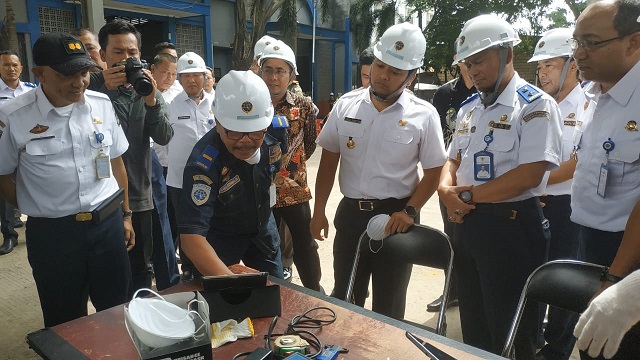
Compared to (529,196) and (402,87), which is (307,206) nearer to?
(402,87)

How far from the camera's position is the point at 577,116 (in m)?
2.78

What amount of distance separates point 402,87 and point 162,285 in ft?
7.13

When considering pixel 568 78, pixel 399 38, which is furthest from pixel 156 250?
pixel 568 78

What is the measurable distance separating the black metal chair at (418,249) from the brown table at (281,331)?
0.56 metres

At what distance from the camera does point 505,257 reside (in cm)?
206

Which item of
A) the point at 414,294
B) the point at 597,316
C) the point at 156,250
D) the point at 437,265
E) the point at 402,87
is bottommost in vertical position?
the point at 414,294

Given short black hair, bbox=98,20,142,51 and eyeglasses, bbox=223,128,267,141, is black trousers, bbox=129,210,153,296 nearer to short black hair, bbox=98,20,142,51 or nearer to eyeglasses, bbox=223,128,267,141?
short black hair, bbox=98,20,142,51

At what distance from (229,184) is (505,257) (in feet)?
4.17

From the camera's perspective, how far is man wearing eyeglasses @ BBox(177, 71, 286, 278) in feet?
5.96

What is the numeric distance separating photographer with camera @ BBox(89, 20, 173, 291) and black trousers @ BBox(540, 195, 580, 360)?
235 centimetres

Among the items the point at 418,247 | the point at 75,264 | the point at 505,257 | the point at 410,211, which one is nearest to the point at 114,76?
the point at 75,264

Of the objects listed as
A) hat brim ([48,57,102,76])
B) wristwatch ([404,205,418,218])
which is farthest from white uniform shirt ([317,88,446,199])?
Result: hat brim ([48,57,102,76])

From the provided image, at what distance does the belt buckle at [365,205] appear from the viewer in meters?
2.46

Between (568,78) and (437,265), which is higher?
(568,78)
